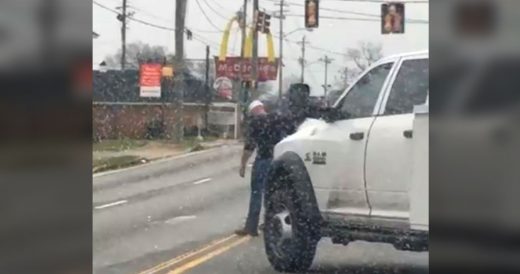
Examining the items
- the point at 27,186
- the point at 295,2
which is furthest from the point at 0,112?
the point at 295,2

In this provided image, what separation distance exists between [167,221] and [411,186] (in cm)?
56

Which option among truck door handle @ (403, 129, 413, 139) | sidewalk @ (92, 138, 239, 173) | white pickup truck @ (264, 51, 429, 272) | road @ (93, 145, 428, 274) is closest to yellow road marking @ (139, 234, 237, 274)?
road @ (93, 145, 428, 274)

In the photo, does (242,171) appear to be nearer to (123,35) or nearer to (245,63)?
(245,63)

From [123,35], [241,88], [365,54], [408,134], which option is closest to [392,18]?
[365,54]

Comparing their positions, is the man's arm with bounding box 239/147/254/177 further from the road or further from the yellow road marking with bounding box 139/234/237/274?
the yellow road marking with bounding box 139/234/237/274

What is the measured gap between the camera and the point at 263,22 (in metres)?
1.96

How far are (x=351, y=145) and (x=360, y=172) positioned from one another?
0.21 feet

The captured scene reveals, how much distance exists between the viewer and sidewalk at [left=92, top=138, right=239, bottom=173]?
79.4 inches

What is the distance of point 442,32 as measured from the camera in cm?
189

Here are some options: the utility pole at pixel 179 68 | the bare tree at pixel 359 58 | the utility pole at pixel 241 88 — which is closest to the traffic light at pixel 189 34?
the utility pole at pixel 179 68

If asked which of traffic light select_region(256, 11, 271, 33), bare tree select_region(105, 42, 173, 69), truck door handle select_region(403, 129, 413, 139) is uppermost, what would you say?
traffic light select_region(256, 11, 271, 33)

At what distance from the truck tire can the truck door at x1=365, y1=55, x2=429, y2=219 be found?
17cm

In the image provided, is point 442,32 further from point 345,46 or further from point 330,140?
point 330,140

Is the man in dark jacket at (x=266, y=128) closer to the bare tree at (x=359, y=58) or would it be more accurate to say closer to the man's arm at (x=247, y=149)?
the man's arm at (x=247, y=149)
